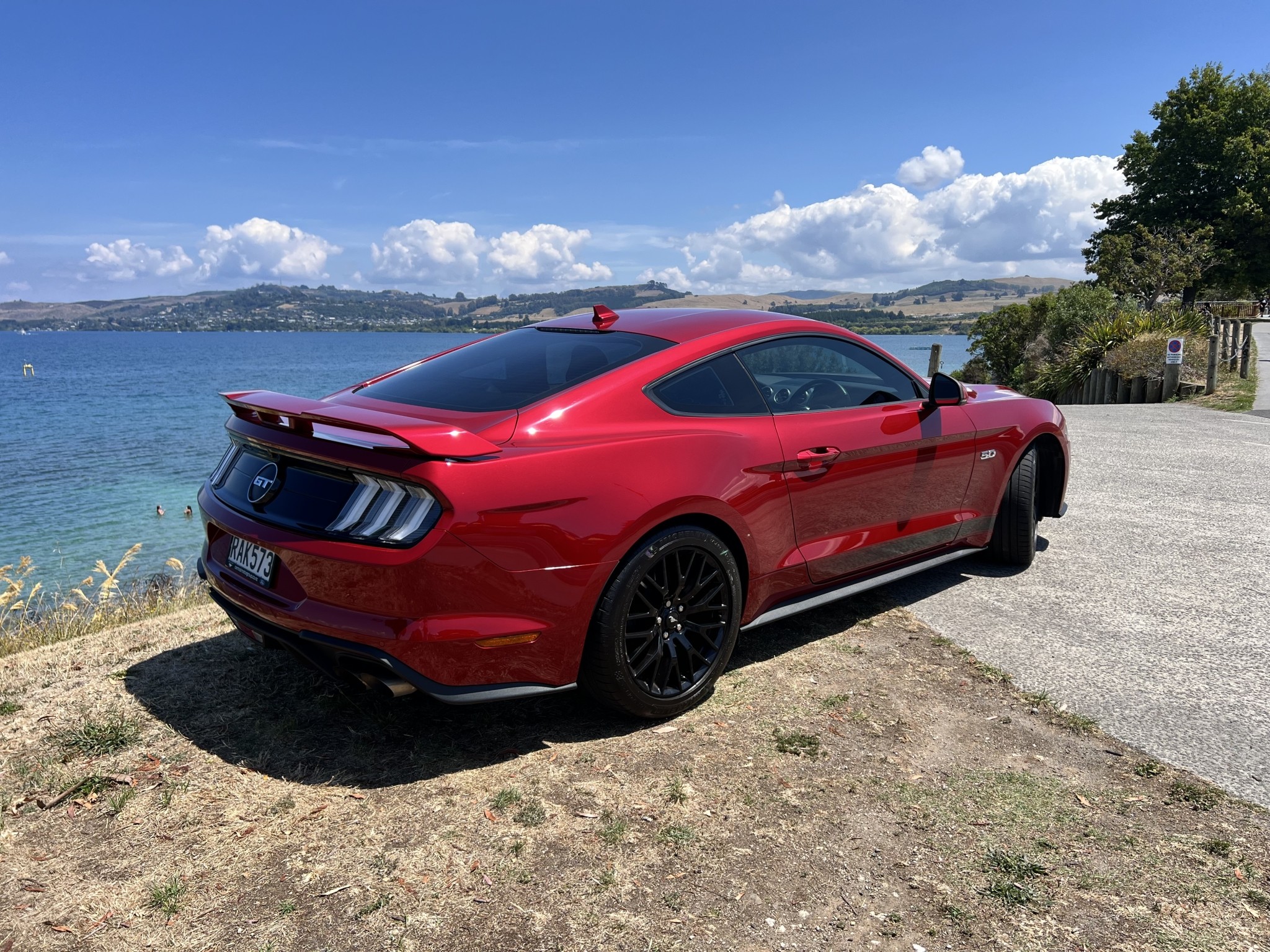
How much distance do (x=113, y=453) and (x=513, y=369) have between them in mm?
27478

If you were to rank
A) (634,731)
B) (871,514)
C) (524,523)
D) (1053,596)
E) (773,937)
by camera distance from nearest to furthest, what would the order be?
(773,937) < (524,523) < (634,731) < (871,514) < (1053,596)

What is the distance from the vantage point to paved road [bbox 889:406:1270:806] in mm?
3309

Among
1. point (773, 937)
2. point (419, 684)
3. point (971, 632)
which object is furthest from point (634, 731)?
point (971, 632)

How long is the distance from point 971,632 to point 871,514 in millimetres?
853

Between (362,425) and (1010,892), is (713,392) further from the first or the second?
(1010,892)

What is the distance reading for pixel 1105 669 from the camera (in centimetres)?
382

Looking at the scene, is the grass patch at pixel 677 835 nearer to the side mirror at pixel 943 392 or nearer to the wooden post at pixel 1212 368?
the side mirror at pixel 943 392

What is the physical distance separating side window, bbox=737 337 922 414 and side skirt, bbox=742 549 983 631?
84cm

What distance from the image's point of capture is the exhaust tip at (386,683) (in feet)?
8.94

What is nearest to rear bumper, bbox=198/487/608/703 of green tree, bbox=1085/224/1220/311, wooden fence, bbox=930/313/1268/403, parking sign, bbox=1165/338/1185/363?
parking sign, bbox=1165/338/1185/363

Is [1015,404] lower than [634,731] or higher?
higher

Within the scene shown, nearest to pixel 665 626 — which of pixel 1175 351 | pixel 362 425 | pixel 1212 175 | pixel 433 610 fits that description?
pixel 433 610

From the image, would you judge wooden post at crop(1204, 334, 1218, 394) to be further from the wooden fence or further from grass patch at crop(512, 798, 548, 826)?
grass patch at crop(512, 798, 548, 826)

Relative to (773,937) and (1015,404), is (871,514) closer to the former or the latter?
(1015,404)
